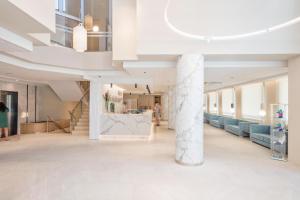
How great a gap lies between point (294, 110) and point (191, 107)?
2.80 meters

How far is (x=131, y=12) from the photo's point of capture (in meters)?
6.65

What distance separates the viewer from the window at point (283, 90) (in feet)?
28.1

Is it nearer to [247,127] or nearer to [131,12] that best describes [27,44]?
[131,12]

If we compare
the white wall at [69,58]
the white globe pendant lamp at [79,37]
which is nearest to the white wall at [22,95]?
the white wall at [69,58]

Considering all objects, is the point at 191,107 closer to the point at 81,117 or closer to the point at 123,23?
the point at 123,23

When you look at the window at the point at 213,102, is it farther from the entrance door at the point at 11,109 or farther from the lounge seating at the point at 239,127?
the entrance door at the point at 11,109

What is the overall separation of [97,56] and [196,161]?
5.55 meters

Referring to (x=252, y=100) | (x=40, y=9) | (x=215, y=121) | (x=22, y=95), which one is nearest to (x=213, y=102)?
(x=215, y=121)

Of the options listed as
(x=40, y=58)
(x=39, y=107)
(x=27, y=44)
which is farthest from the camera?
(x=39, y=107)

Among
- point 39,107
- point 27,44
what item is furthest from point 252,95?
point 39,107

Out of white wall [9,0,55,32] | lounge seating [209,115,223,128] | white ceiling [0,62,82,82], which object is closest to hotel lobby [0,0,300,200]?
white wall [9,0,55,32]

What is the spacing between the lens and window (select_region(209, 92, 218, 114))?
16950 millimetres

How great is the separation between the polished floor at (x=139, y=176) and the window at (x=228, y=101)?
6.47m

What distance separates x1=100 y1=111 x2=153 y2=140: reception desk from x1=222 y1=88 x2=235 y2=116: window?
6.44 meters
